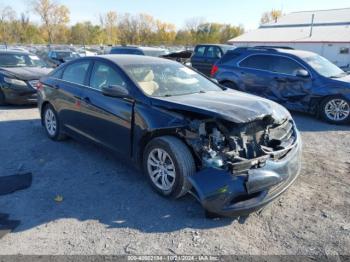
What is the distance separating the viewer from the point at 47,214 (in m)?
3.49

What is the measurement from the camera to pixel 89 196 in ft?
12.8

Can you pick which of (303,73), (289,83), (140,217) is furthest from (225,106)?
(289,83)

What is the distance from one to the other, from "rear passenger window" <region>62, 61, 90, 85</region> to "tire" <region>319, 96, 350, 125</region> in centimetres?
560

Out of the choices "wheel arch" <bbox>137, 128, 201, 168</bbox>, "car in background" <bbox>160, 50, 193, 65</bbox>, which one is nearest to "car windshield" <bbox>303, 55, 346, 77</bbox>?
"wheel arch" <bbox>137, 128, 201, 168</bbox>

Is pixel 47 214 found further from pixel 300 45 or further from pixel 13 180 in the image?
pixel 300 45

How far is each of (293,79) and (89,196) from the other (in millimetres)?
6052

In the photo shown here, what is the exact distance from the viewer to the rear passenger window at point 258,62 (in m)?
8.56

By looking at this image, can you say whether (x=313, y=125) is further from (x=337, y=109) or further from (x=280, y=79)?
(x=280, y=79)

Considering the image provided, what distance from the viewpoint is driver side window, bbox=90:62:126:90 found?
4.43 meters

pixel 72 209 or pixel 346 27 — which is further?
pixel 346 27

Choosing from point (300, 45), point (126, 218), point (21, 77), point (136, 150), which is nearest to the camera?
point (126, 218)

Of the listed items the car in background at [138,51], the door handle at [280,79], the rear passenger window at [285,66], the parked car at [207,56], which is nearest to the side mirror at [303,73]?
the rear passenger window at [285,66]

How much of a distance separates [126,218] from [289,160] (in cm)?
188

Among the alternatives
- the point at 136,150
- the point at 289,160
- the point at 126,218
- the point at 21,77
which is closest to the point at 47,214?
the point at 126,218
